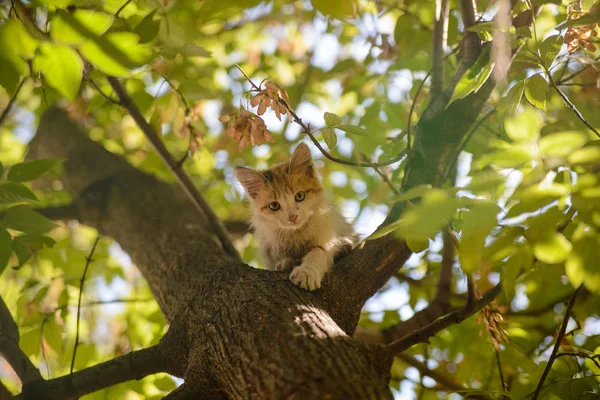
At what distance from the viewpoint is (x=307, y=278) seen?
219 centimetres

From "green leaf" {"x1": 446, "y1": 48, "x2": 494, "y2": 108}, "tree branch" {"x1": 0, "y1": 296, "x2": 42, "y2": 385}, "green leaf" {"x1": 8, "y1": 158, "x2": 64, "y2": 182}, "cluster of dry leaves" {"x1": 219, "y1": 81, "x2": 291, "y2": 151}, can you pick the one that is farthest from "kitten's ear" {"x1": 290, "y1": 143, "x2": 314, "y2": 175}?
"tree branch" {"x1": 0, "y1": 296, "x2": 42, "y2": 385}

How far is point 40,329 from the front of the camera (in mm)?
2588

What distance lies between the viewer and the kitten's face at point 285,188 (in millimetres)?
3391

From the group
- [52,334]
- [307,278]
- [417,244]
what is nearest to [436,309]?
[307,278]

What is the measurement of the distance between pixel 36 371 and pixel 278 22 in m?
4.52

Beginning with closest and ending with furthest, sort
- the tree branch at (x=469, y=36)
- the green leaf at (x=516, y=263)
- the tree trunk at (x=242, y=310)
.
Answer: the green leaf at (x=516, y=263) → the tree trunk at (x=242, y=310) → the tree branch at (x=469, y=36)

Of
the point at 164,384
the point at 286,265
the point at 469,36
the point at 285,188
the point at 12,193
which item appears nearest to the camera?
the point at 12,193

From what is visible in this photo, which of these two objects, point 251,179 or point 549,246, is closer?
point 549,246

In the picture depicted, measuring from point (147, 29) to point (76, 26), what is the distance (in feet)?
1.72

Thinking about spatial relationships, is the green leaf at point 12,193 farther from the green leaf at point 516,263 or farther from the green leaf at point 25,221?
the green leaf at point 516,263

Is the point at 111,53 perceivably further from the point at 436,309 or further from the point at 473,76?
the point at 436,309

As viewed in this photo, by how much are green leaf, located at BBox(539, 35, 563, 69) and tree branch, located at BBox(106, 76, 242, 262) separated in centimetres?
197

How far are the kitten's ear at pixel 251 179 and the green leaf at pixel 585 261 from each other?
2417mm

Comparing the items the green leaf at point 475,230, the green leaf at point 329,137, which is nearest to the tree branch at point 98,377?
the green leaf at point 329,137
